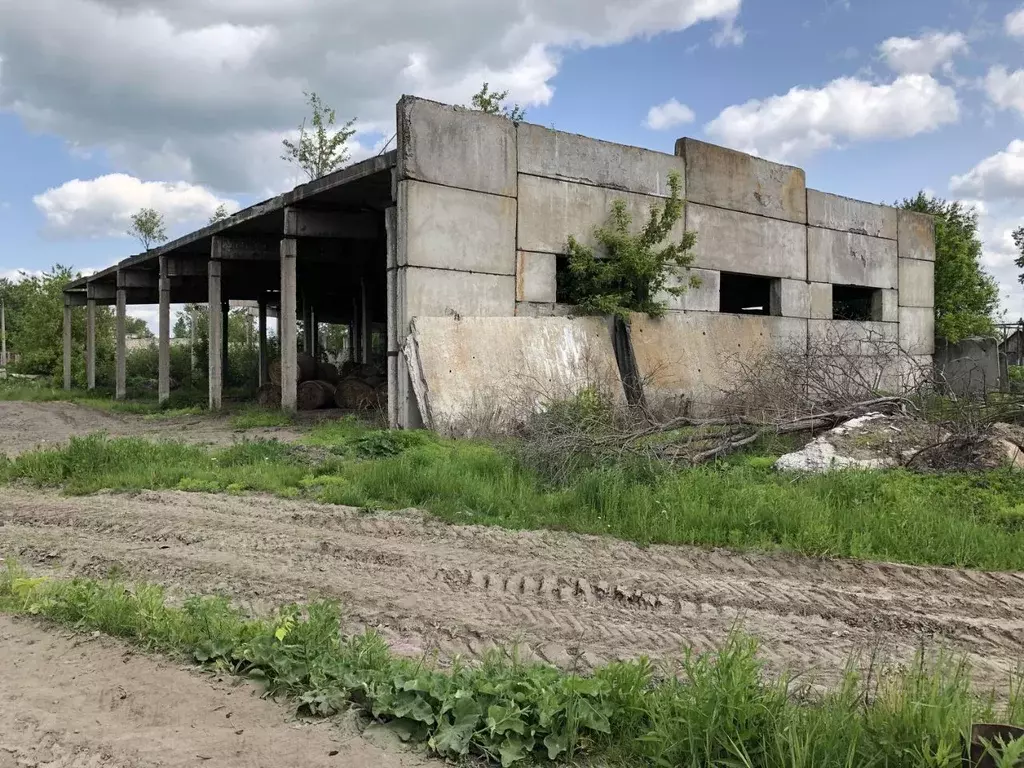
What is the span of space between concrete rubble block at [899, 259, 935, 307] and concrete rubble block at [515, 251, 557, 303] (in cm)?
1103

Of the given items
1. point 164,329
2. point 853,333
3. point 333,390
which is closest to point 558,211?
point 333,390

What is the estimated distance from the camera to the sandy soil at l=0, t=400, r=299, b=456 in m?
12.1

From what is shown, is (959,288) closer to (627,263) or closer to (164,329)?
(627,263)

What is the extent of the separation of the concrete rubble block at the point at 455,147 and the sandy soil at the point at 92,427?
4.76 meters

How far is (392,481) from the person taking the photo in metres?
7.62

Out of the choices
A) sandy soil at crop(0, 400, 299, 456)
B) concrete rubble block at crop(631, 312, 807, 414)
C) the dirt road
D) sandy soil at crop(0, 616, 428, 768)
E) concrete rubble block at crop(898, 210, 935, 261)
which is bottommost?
sandy soil at crop(0, 616, 428, 768)

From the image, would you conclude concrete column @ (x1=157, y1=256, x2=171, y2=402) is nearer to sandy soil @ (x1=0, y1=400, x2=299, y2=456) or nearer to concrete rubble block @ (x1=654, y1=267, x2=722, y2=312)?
sandy soil @ (x1=0, y1=400, x2=299, y2=456)

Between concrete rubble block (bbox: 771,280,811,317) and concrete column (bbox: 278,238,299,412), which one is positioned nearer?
concrete column (bbox: 278,238,299,412)

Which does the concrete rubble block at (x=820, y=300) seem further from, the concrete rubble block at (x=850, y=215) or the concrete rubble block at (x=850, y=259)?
the concrete rubble block at (x=850, y=215)

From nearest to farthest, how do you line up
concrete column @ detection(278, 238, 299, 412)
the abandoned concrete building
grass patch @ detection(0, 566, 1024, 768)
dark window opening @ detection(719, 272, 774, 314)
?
1. grass patch @ detection(0, 566, 1024, 768)
2. the abandoned concrete building
3. concrete column @ detection(278, 238, 299, 412)
4. dark window opening @ detection(719, 272, 774, 314)

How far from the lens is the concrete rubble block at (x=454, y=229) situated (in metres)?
10.9

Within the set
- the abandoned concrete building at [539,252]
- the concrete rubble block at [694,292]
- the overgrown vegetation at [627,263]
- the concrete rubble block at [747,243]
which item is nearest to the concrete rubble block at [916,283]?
the abandoned concrete building at [539,252]

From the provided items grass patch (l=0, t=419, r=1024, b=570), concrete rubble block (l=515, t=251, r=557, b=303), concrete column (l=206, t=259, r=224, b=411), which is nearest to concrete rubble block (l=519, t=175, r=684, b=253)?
concrete rubble block (l=515, t=251, r=557, b=303)

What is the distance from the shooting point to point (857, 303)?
18.9m
